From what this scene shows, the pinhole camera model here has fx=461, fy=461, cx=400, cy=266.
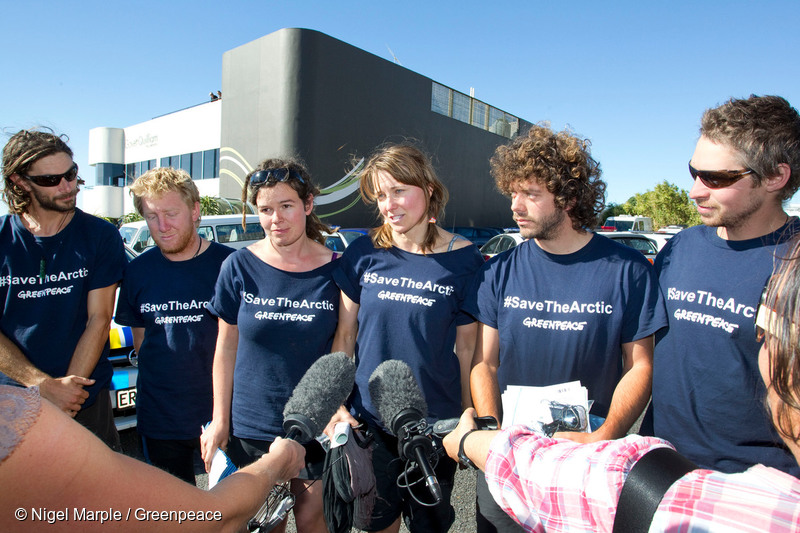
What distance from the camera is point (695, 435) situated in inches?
73.2

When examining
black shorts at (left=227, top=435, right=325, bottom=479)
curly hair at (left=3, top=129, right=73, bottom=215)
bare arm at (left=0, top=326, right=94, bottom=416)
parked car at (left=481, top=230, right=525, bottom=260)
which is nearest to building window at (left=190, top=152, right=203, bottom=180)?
parked car at (left=481, top=230, right=525, bottom=260)

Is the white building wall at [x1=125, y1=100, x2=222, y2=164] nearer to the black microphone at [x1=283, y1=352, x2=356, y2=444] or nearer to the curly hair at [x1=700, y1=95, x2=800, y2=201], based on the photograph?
the black microphone at [x1=283, y1=352, x2=356, y2=444]

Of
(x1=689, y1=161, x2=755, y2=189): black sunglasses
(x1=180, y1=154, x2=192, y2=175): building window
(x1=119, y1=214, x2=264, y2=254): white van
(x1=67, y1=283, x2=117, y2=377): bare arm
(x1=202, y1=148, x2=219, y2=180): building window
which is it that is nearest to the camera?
(x1=689, y1=161, x2=755, y2=189): black sunglasses

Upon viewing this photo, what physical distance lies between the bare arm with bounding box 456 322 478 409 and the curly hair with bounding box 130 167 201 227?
5.82 feet

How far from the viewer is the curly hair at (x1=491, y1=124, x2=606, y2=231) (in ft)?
7.16

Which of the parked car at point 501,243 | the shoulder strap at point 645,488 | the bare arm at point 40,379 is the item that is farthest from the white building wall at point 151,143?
the shoulder strap at point 645,488

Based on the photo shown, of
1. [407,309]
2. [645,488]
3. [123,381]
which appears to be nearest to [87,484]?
[645,488]

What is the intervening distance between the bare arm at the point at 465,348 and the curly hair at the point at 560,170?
0.72 metres

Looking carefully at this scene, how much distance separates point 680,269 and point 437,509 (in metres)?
1.57

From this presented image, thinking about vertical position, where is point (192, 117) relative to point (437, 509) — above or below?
above

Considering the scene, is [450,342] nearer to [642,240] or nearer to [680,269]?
[680,269]

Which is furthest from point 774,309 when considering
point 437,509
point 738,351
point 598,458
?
point 437,509

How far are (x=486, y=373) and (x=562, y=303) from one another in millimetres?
484

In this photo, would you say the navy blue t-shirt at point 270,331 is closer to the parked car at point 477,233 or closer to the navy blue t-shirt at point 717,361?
the navy blue t-shirt at point 717,361
